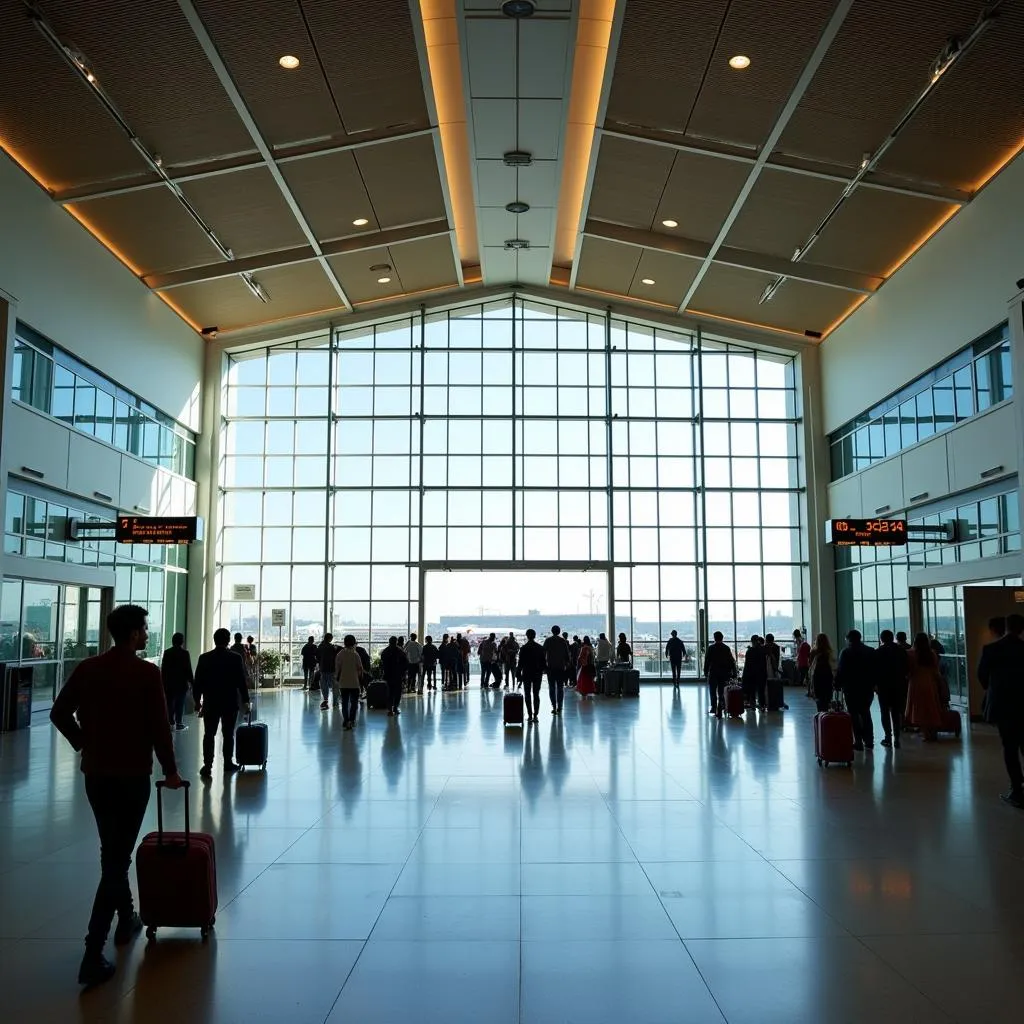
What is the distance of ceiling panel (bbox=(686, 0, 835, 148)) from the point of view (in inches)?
585

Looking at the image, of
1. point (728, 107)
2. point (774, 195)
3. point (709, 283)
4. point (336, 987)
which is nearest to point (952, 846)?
point (336, 987)

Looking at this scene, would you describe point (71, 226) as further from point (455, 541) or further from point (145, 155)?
point (455, 541)

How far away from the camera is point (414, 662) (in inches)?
976

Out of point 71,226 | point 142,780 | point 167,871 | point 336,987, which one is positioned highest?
point 71,226

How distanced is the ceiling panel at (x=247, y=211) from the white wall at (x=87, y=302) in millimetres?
2635

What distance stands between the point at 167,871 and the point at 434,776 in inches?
231

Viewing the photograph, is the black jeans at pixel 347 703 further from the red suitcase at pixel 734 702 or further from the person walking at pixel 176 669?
the red suitcase at pixel 734 702

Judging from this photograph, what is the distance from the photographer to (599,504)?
3102cm

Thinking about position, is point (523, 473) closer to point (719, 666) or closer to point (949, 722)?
point (719, 666)

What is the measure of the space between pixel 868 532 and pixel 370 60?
44.9 ft

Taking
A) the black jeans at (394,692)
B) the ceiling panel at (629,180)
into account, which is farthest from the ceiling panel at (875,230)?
the black jeans at (394,692)

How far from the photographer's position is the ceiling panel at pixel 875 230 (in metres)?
20.8

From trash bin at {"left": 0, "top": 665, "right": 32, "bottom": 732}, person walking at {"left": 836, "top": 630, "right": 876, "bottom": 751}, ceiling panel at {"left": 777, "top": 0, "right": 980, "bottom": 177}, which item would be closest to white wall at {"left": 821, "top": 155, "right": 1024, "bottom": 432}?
ceiling panel at {"left": 777, "top": 0, "right": 980, "bottom": 177}

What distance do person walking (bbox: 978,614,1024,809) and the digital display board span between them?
1207 centimetres
